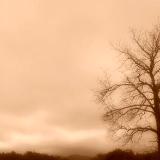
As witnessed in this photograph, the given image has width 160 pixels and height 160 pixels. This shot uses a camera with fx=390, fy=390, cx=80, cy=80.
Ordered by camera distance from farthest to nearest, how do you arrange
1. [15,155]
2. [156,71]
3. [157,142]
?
[15,155], [156,71], [157,142]

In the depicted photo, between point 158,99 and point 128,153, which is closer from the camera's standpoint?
point 158,99

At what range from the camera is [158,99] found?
23.0 metres

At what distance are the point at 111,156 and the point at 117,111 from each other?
1182cm

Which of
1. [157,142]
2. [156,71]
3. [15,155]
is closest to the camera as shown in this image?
[157,142]

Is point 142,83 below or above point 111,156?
above

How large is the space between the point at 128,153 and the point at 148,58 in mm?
11584

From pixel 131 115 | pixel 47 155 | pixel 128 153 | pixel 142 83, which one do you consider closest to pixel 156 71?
pixel 142 83

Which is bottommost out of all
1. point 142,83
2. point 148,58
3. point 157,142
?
point 157,142

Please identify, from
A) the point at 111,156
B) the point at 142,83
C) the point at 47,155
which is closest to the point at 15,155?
the point at 47,155

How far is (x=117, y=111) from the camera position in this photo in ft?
77.6

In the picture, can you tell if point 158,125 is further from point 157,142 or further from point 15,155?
point 15,155

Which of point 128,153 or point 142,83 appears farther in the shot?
point 128,153

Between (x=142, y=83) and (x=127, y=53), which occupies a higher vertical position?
(x=127, y=53)

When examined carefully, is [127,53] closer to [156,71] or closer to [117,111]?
[156,71]
